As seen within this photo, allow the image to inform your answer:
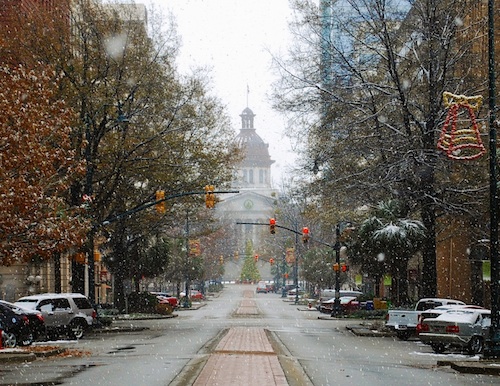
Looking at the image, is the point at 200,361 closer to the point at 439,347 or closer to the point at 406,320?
the point at 439,347

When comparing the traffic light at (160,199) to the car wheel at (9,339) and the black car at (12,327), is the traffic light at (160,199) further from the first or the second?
the car wheel at (9,339)

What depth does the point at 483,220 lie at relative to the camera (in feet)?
124

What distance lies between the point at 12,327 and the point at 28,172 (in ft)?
15.0

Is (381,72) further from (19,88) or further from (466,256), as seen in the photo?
(466,256)

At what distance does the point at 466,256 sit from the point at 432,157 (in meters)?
21.8

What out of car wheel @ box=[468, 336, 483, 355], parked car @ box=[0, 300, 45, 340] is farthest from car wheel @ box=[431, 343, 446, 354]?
parked car @ box=[0, 300, 45, 340]

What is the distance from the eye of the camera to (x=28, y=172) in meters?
27.2

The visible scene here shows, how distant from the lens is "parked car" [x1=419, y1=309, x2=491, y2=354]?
2705cm

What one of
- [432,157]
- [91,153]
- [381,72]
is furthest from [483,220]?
[91,153]

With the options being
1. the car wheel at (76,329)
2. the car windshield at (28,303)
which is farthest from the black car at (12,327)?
the car wheel at (76,329)


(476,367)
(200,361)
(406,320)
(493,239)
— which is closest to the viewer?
(476,367)

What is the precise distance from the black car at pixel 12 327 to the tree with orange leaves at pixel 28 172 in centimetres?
209

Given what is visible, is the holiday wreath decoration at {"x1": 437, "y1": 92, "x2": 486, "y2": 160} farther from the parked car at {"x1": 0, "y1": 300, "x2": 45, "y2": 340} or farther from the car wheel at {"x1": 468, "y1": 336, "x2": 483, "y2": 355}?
the parked car at {"x1": 0, "y1": 300, "x2": 45, "y2": 340}

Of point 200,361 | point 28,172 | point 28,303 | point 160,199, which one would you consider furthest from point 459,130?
point 28,303
